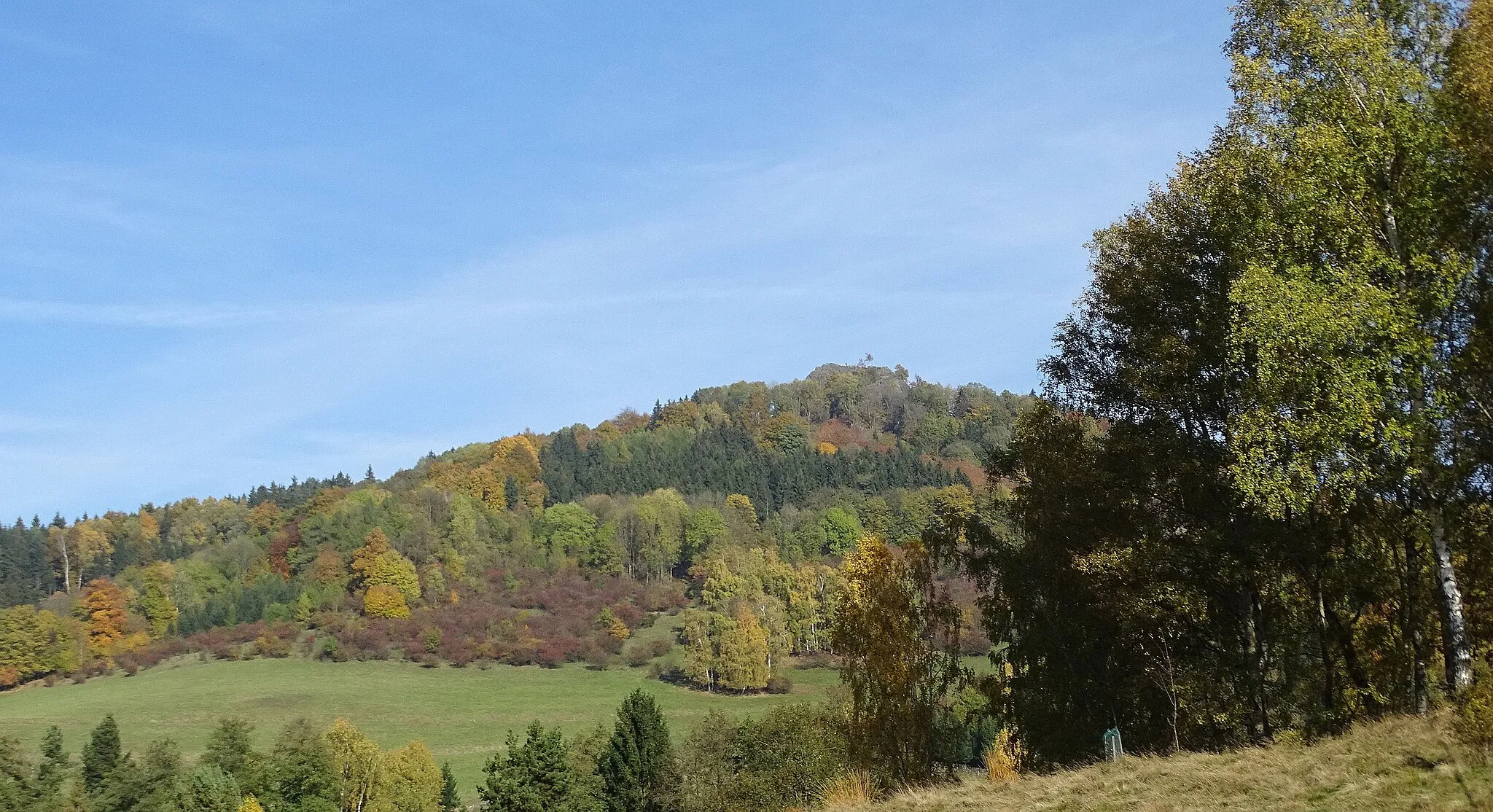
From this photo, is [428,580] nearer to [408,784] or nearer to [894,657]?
[408,784]

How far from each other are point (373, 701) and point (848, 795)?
10676 cm

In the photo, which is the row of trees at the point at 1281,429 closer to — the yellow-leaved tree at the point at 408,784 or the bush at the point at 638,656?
the yellow-leaved tree at the point at 408,784

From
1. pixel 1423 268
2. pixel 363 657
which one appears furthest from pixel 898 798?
pixel 363 657

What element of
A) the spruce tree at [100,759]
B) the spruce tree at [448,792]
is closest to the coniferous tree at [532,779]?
the spruce tree at [448,792]

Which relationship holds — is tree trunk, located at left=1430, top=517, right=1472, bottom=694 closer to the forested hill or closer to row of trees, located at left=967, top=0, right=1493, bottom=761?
row of trees, located at left=967, top=0, right=1493, bottom=761

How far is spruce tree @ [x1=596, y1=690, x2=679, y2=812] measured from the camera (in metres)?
69.4

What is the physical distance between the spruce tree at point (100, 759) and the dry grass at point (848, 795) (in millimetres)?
68506

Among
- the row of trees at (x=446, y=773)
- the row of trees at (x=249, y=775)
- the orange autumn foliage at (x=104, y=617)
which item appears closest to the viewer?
the row of trees at (x=446, y=773)

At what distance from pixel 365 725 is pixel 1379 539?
10224cm

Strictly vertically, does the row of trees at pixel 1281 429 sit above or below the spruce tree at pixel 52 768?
above

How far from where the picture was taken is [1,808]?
219 feet

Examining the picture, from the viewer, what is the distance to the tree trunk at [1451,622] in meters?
17.2

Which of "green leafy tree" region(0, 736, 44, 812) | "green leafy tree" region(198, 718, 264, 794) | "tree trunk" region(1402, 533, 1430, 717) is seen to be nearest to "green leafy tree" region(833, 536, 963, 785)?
"tree trunk" region(1402, 533, 1430, 717)

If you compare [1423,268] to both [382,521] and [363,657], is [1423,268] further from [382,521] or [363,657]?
[382,521]
